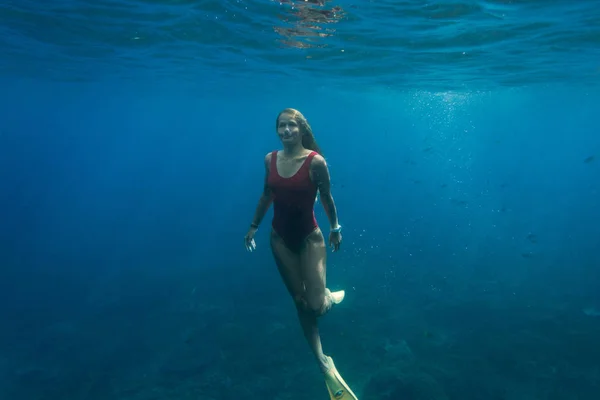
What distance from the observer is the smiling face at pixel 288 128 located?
4480 mm

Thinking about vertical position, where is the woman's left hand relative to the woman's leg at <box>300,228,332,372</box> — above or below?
above

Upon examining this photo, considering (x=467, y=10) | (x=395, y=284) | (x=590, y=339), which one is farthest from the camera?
(x=395, y=284)

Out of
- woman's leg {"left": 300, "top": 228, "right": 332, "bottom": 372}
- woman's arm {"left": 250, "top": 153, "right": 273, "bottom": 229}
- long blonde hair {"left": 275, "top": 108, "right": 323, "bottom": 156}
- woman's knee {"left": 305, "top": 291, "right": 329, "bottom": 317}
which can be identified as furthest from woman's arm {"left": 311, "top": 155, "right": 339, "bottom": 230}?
woman's knee {"left": 305, "top": 291, "right": 329, "bottom": 317}

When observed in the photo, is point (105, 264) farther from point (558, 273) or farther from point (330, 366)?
point (558, 273)

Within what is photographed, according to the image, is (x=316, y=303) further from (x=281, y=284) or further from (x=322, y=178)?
(x=281, y=284)

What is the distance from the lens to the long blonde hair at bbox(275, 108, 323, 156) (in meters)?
4.54

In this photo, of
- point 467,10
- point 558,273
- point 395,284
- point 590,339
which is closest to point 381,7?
point 467,10

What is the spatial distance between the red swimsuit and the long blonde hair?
0.83 feet

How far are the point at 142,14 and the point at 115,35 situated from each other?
347cm

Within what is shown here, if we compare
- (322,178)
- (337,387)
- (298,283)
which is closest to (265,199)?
(322,178)

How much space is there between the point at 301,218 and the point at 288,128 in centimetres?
112

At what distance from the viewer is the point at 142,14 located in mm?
11219

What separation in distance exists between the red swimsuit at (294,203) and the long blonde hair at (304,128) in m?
0.25

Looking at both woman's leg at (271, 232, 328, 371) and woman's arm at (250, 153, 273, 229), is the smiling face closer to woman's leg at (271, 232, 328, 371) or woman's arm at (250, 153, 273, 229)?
woman's arm at (250, 153, 273, 229)
